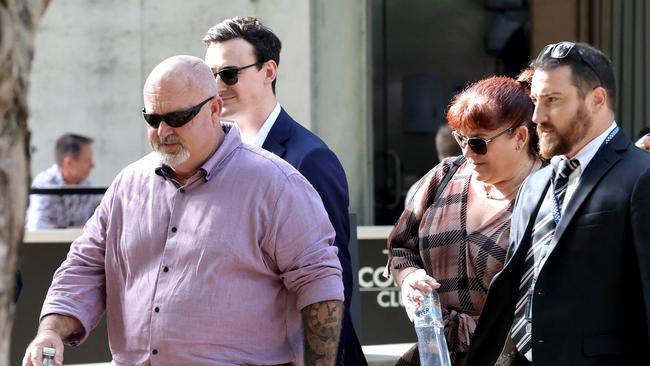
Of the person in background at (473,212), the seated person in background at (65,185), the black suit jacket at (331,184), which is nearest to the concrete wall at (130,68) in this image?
the seated person in background at (65,185)

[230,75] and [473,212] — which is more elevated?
[230,75]

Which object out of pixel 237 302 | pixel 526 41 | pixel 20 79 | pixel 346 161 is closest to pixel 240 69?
pixel 237 302

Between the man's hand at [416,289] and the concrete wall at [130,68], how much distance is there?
262 inches

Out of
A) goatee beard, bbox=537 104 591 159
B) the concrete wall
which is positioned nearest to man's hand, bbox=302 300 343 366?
goatee beard, bbox=537 104 591 159

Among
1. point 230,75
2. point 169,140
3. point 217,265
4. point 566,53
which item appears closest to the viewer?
point 217,265

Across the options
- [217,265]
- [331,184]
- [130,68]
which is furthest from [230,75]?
[130,68]

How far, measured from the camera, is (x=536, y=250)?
3.99 m

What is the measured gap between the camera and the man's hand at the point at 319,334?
3.75m

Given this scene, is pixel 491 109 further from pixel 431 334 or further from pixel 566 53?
pixel 431 334

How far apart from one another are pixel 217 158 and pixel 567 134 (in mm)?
1105

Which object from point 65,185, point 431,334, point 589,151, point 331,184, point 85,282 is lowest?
point 65,185

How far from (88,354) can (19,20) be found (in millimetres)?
7323

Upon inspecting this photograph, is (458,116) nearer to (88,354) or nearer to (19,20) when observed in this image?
(19,20)

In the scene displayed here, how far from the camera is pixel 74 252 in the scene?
4086 mm
